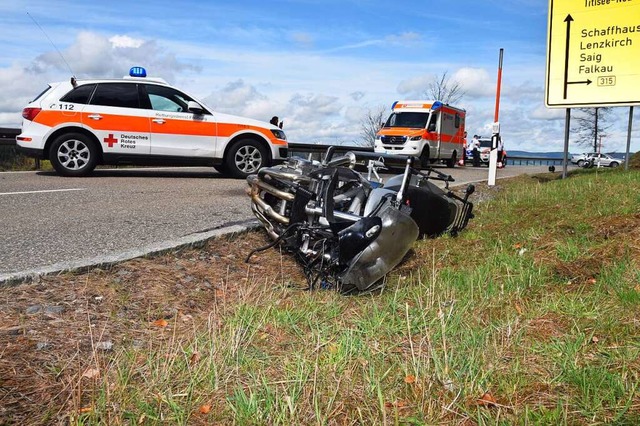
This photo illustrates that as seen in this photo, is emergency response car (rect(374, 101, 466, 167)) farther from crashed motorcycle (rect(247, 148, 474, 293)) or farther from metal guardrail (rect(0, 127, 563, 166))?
crashed motorcycle (rect(247, 148, 474, 293))

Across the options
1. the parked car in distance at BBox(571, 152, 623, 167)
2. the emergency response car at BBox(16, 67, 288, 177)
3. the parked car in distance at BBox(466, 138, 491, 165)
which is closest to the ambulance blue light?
the emergency response car at BBox(16, 67, 288, 177)

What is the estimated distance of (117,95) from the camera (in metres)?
11.0

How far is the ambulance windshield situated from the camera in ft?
74.8

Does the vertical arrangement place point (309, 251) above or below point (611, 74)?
below

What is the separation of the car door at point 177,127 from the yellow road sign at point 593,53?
7246 mm

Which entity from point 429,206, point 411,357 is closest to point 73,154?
point 429,206

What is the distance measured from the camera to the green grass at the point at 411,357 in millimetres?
2256

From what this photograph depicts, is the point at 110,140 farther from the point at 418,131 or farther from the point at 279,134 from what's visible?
the point at 418,131

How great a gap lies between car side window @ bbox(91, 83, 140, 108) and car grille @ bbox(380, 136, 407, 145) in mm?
12774

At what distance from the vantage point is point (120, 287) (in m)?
3.73

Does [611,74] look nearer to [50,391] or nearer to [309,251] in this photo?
[309,251]

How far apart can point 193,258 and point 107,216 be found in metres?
1.96

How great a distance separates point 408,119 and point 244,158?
41.2 ft

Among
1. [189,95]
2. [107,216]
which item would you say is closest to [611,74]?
[189,95]
